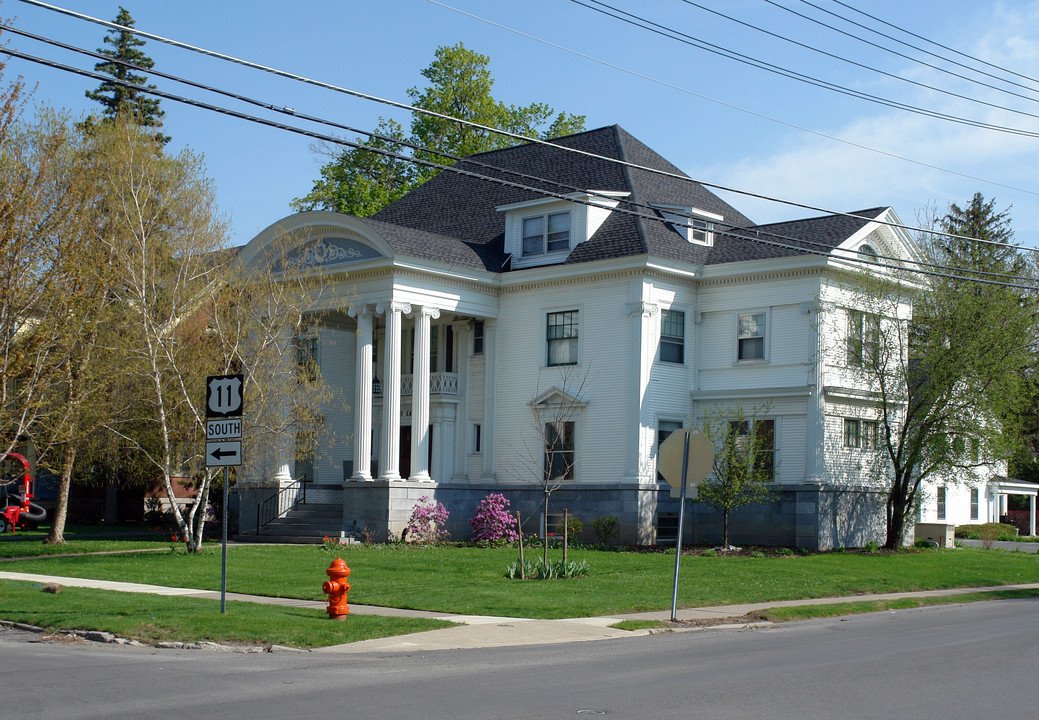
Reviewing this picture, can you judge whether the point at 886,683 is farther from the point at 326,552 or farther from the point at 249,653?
the point at 326,552

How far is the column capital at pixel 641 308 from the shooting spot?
106ft

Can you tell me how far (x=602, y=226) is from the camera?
34.9 metres

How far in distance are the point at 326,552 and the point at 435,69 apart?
111ft

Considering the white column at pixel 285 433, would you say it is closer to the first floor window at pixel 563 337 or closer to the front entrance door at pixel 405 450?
the front entrance door at pixel 405 450

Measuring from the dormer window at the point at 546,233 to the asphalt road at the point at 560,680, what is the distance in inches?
828

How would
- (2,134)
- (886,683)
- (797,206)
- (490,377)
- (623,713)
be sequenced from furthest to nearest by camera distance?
(490,377), (797,206), (2,134), (886,683), (623,713)

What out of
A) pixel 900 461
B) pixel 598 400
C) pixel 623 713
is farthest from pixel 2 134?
pixel 900 461

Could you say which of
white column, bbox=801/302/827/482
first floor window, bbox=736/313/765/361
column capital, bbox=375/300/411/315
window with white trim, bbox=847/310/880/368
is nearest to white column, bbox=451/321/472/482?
column capital, bbox=375/300/411/315

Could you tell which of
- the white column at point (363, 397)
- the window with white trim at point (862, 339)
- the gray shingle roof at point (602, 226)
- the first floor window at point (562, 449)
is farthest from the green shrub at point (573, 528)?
the window with white trim at point (862, 339)

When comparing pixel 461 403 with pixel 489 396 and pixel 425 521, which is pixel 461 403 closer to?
pixel 489 396

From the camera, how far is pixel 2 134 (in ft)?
60.8

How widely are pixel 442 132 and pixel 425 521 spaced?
28491 mm

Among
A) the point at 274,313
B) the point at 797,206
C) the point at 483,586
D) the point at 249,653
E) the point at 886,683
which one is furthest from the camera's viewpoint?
the point at 274,313

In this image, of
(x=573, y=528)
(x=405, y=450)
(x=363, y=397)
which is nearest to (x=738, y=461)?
(x=573, y=528)
